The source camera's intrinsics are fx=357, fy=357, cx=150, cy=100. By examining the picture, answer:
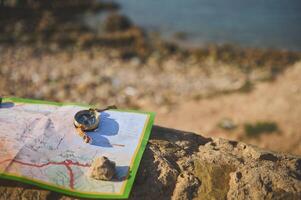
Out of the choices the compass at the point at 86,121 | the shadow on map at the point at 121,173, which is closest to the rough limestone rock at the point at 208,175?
the shadow on map at the point at 121,173

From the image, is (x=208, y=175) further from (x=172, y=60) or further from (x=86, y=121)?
(x=172, y=60)

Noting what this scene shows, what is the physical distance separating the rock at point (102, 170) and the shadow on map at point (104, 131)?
0.23 meters

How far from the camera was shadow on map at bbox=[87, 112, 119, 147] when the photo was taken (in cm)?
193

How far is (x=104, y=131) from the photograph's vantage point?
2010 mm

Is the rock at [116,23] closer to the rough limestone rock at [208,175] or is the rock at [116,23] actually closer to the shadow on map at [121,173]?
the rough limestone rock at [208,175]

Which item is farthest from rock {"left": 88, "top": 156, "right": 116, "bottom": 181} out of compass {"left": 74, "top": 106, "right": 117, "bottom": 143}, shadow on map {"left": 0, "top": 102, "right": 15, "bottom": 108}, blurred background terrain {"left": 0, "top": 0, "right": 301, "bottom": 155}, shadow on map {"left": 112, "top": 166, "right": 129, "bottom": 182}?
blurred background terrain {"left": 0, "top": 0, "right": 301, "bottom": 155}

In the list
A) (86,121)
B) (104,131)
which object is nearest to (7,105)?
(86,121)

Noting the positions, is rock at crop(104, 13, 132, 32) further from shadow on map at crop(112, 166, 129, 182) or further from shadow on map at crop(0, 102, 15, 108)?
shadow on map at crop(112, 166, 129, 182)

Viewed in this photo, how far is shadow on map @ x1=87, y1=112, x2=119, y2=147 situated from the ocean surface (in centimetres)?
620

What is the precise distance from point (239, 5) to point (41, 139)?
9090 millimetres

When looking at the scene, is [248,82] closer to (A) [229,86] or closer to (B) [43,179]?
(A) [229,86]

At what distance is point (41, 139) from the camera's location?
191cm

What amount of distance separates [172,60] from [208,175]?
5501 millimetres

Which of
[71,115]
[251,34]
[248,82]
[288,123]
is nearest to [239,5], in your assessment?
[251,34]
